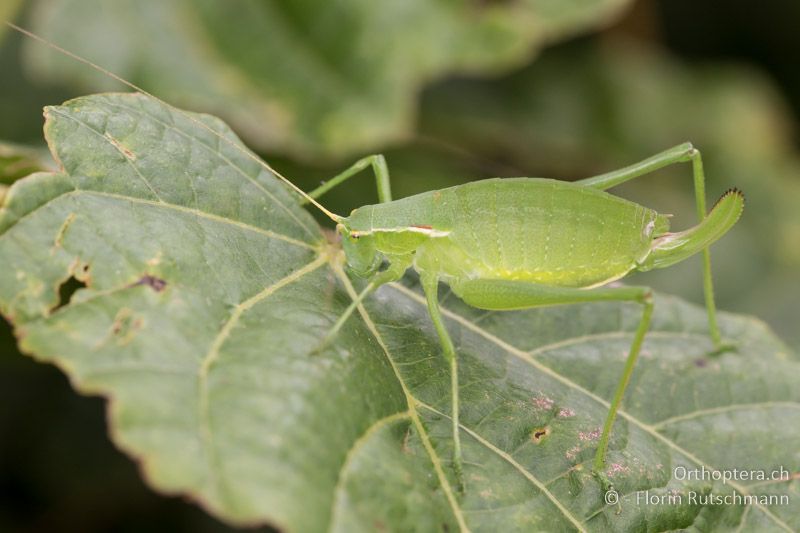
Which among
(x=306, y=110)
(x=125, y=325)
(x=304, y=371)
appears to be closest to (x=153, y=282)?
(x=125, y=325)

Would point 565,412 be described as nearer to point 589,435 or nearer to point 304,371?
point 589,435

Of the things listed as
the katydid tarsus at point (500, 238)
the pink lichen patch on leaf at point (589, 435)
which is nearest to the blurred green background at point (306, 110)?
the katydid tarsus at point (500, 238)

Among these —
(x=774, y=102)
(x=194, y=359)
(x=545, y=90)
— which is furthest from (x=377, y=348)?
(x=774, y=102)

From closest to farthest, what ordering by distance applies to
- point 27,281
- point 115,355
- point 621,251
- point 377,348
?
1. point 115,355
2. point 27,281
3. point 377,348
4. point 621,251

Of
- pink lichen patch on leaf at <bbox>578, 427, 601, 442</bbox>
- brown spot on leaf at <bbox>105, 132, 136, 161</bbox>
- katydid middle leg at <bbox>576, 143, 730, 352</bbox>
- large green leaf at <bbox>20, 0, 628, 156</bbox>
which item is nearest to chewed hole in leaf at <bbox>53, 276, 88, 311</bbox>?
brown spot on leaf at <bbox>105, 132, 136, 161</bbox>

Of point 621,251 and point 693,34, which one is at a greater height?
point 693,34

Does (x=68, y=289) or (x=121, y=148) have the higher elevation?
(x=121, y=148)

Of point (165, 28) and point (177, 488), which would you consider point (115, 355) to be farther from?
point (165, 28)
